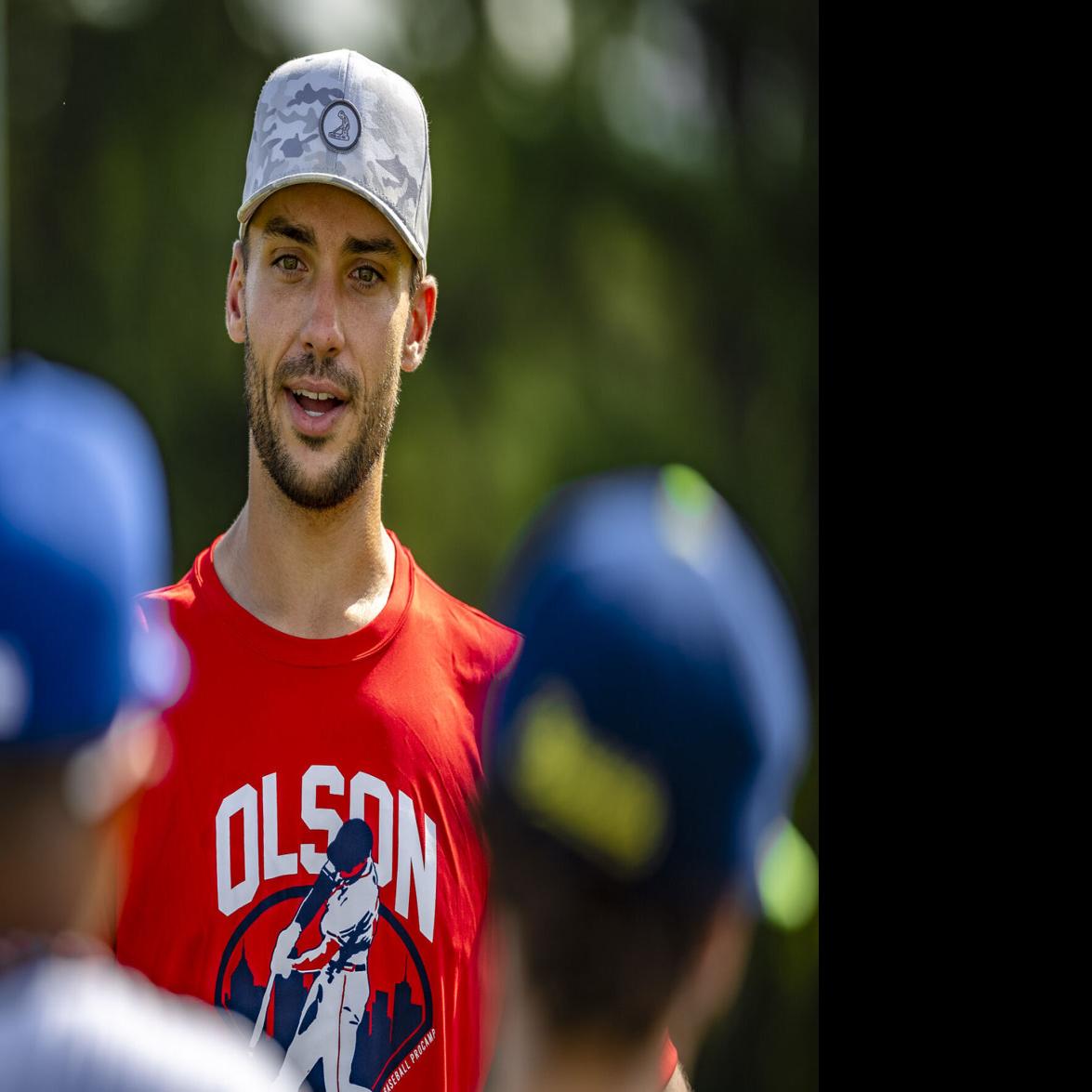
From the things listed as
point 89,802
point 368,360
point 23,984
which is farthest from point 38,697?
point 368,360

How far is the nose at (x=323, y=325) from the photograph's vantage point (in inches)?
101

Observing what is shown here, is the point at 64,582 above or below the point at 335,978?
above

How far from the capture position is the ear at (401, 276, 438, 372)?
2.71 m

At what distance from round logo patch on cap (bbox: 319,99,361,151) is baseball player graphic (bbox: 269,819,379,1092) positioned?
42.2 inches

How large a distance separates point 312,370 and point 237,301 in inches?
8.9

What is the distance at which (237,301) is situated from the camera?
8.80 feet

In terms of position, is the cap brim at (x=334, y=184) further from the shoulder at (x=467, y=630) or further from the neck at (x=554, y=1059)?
the neck at (x=554, y=1059)

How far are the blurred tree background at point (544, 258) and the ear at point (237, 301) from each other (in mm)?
3070

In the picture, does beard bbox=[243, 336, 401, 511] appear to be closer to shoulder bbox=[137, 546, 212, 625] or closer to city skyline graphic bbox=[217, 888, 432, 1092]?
shoulder bbox=[137, 546, 212, 625]

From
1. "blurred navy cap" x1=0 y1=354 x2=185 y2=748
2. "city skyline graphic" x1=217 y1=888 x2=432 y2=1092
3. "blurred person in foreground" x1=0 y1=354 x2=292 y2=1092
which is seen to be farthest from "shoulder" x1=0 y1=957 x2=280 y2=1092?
"city skyline graphic" x1=217 y1=888 x2=432 y2=1092

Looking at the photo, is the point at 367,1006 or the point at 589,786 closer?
the point at 589,786

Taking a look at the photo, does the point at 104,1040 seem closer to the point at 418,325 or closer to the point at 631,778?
the point at 631,778

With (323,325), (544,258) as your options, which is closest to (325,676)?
(323,325)
